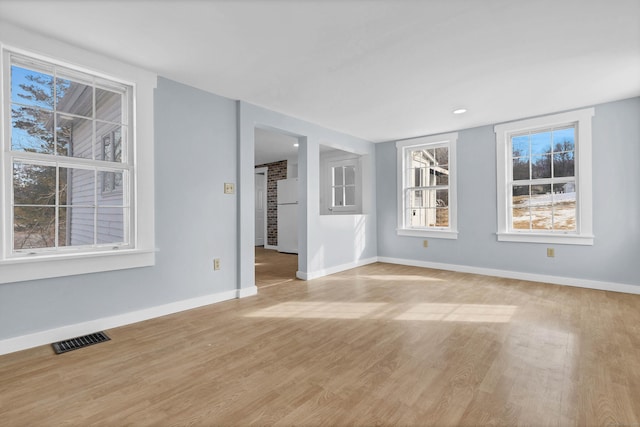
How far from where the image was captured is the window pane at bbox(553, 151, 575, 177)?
14.3ft

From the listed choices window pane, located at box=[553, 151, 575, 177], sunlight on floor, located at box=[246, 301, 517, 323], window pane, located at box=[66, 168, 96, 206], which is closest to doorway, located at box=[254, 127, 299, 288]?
sunlight on floor, located at box=[246, 301, 517, 323]

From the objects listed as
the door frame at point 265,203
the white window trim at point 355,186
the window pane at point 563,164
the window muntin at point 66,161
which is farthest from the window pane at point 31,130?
the door frame at point 265,203

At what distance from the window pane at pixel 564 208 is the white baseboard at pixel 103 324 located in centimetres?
467

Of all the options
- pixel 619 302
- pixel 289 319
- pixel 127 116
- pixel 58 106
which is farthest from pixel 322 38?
pixel 619 302

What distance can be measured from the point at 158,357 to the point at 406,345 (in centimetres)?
187

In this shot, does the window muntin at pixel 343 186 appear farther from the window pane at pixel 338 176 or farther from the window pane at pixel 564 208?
the window pane at pixel 564 208

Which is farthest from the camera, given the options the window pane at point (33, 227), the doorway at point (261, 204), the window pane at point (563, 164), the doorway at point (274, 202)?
the doorway at point (261, 204)

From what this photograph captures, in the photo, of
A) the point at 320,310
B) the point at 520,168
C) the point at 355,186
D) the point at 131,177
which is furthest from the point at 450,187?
the point at 131,177

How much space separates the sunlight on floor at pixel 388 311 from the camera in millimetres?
3051

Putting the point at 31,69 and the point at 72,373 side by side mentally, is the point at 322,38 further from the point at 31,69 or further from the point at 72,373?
the point at 72,373

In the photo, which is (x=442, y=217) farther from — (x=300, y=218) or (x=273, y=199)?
(x=273, y=199)

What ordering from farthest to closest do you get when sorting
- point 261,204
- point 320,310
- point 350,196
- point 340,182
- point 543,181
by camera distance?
point 261,204, point 340,182, point 350,196, point 543,181, point 320,310

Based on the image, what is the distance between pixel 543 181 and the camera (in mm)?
4543

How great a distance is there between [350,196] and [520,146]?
3274mm
